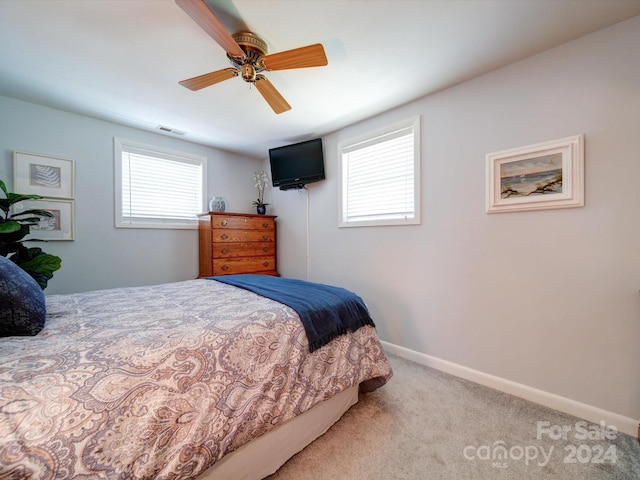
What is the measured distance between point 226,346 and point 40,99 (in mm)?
3013

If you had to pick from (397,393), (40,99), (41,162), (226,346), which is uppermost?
(40,99)

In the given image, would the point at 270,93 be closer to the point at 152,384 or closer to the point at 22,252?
the point at 152,384

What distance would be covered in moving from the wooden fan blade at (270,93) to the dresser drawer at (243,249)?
1808 mm

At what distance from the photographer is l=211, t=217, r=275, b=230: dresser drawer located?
3.16m

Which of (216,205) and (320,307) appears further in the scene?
(216,205)

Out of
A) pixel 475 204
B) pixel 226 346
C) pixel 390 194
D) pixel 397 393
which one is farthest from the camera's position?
pixel 390 194

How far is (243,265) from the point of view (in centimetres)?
341

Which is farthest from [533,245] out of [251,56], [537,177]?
[251,56]

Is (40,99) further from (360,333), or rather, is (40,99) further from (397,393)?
(397,393)

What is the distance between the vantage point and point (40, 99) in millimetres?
2338

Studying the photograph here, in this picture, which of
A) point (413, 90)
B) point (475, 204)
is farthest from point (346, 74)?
point (475, 204)

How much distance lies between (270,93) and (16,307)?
180 centimetres

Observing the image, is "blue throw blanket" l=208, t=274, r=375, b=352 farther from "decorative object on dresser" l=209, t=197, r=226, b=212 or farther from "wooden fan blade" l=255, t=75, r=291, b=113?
"decorative object on dresser" l=209, t=197, r=226, b=212

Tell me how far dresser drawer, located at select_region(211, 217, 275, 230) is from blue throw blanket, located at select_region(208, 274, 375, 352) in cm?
143
